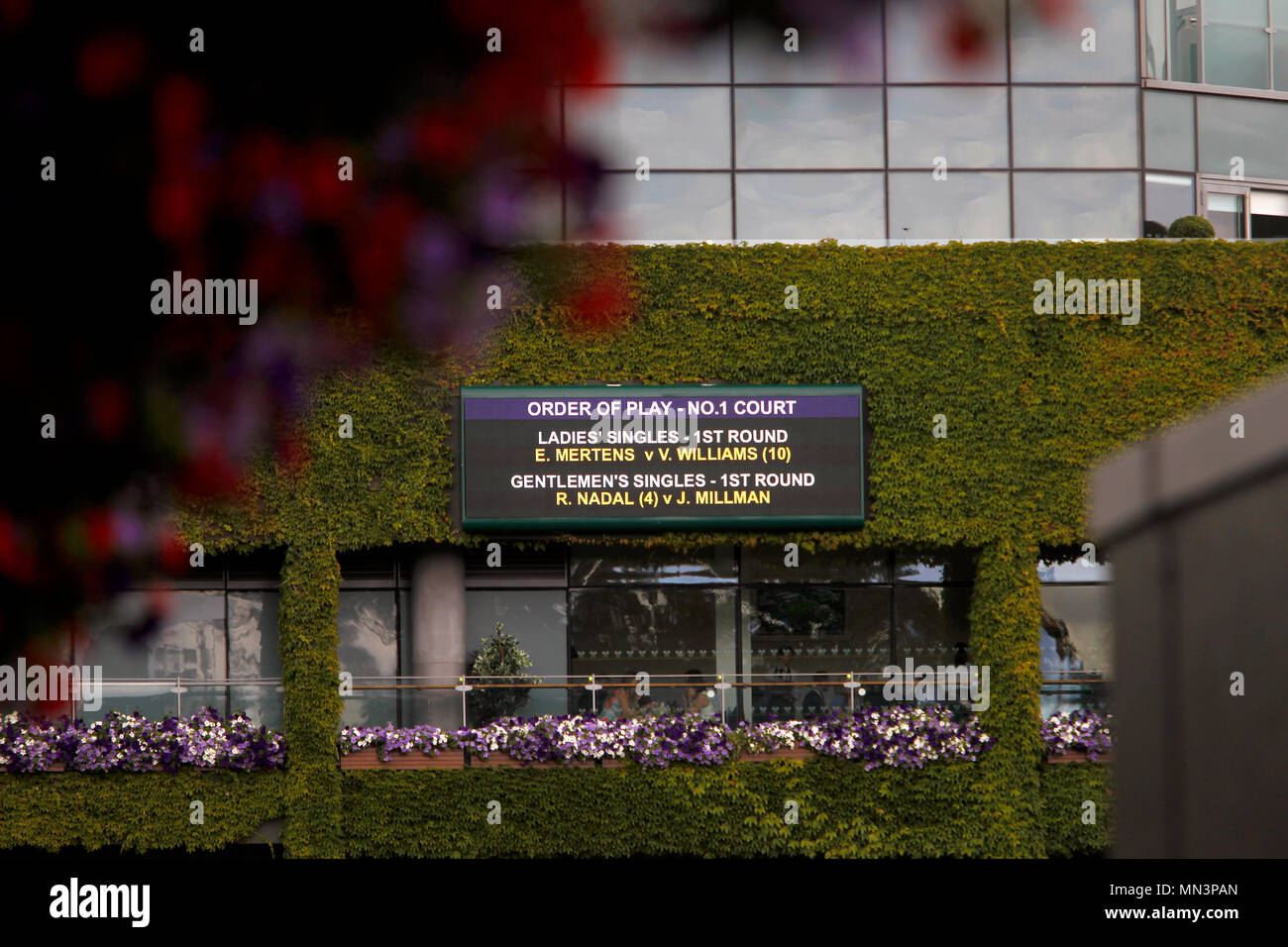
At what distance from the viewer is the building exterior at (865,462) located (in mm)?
Answer: 21031

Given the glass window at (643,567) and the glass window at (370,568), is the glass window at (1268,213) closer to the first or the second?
the glass window at (643,567)

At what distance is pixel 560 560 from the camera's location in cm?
2219

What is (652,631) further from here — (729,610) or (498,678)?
(498,678)

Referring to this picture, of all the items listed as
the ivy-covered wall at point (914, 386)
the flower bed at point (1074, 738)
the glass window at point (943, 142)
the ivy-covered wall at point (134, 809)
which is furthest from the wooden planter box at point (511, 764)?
the glass window at point (943, 142)

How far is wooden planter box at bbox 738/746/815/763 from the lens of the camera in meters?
20.4

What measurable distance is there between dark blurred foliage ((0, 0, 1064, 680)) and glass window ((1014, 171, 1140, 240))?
22344mm

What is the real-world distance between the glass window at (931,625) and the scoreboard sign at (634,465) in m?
2.07

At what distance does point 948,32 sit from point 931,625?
70.2ft

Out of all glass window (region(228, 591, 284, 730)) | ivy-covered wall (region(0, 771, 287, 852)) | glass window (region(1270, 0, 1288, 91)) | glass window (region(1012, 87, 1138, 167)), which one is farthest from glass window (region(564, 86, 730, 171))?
ivy-covered wall (region(0, 771, 287, 852))

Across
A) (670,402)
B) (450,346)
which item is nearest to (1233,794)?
→ (450,346)

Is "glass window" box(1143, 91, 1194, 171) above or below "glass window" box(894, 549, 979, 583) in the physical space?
above

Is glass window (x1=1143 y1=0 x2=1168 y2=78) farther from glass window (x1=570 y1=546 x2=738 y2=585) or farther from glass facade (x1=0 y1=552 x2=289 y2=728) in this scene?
glass facade (x1=0 y1=552 x2=289 y2=728)

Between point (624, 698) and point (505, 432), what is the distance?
426cm

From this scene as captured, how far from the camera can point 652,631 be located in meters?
22.0
